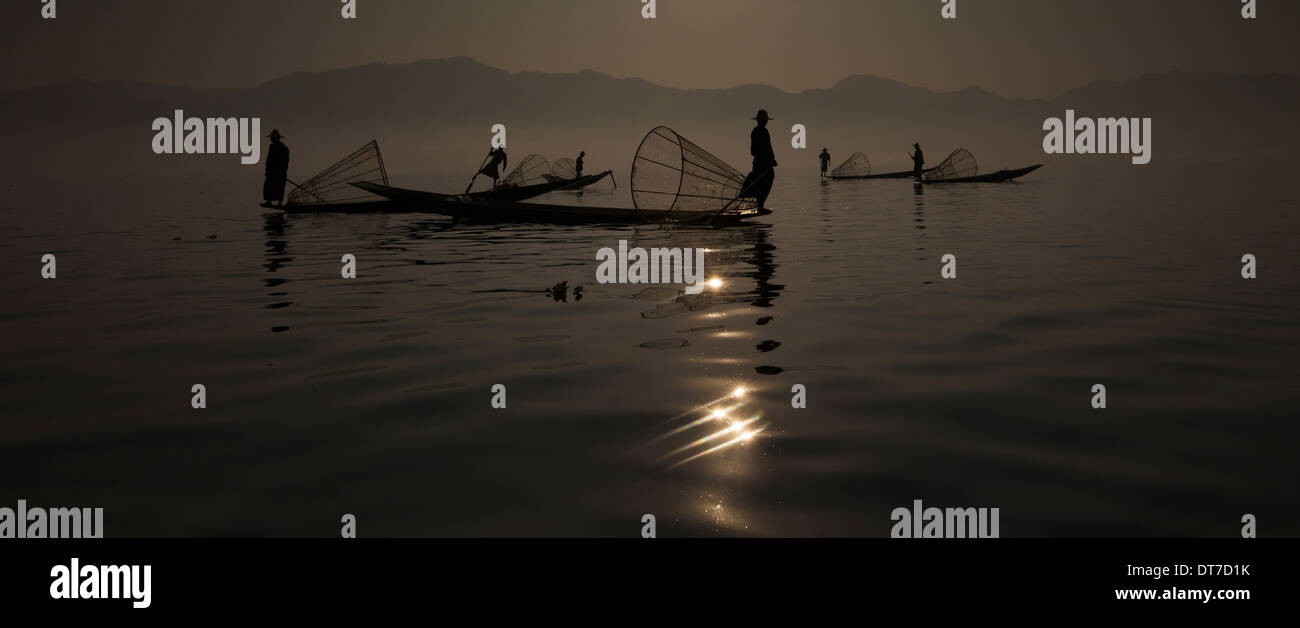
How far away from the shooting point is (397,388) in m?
7.00

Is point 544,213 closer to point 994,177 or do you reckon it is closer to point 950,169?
point 994,177

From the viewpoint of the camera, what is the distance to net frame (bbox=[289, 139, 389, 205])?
88.4 feet

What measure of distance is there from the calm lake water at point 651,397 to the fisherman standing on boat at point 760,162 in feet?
19.4

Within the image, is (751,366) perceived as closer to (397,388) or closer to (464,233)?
(397,388)

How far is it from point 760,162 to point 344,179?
44.8 ft

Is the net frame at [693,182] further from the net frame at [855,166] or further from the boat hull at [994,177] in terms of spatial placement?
the net frame at [855,166]

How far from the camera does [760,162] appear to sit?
2133 cm

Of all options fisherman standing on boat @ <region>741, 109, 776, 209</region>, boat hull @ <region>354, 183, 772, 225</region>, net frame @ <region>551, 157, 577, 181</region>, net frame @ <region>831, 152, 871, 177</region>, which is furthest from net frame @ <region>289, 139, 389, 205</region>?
net frame @ <region>831, 152, 871, 177</region>

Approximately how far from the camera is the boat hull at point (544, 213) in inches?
846

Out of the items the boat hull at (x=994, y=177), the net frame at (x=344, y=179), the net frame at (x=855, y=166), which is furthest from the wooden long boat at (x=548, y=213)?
the net frame at (x=855, y=166)

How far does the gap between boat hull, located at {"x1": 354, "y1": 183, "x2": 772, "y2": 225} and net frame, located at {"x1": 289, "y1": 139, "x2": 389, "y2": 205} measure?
13.1 ft
